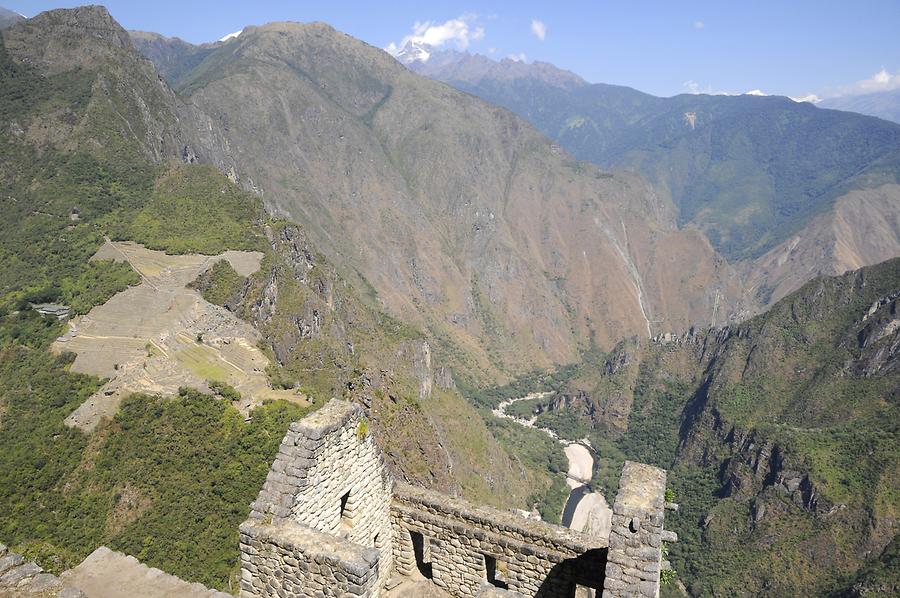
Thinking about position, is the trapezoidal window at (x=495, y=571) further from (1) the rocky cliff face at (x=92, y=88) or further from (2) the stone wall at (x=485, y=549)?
(1) the rocky cliff face at (x=92, y=88)

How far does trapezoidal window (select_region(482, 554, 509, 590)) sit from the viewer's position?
11867mm

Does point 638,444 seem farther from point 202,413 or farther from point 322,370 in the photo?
point 202,413

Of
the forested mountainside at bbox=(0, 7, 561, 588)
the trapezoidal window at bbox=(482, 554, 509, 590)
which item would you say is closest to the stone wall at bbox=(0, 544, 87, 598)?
the forested mountainside at bbox=(0, 7, 561, 588)

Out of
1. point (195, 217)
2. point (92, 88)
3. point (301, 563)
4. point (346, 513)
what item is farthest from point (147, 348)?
point (92, 88)

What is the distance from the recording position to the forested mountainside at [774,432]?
7869 cm

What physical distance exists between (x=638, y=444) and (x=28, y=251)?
424 ft

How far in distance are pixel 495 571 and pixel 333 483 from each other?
4.12 meters

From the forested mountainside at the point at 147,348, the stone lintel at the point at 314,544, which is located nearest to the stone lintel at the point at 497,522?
the stone lintel at the point at 314,544

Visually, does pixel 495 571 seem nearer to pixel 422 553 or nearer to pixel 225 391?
pixel 422 553

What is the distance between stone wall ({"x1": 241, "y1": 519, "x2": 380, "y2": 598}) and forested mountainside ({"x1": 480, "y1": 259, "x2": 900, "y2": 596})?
78009mm

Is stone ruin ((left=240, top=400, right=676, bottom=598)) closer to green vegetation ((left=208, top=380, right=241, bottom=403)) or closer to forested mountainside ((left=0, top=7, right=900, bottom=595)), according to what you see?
forested mountainside ((left=0, top=7, right=900, bottom=595))

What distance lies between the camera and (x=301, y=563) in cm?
895

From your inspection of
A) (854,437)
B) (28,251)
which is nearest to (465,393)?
(854,437)

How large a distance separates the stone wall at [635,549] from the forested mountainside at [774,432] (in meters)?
74.6
